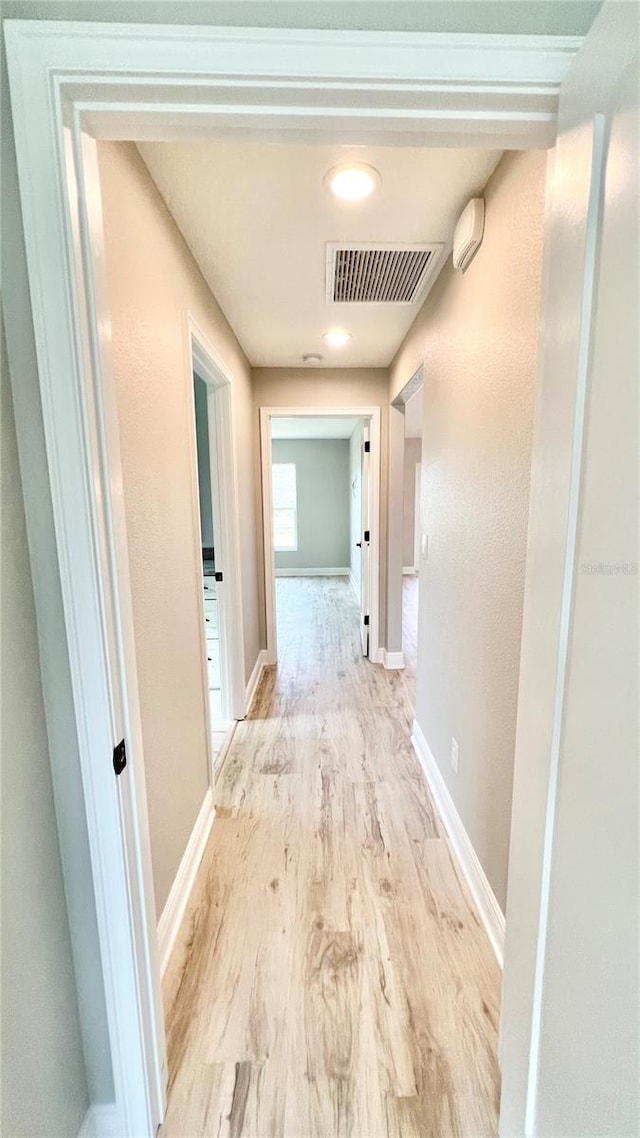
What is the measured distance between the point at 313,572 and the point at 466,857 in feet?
20.4

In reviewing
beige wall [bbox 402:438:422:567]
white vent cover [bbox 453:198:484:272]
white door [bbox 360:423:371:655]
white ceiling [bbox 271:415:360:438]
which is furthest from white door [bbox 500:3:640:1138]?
beige wall [bbox 402:438:422:567]

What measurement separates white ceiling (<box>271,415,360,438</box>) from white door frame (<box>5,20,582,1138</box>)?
16.7ft

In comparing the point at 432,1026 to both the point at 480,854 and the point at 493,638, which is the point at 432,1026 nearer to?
the point at 480,854

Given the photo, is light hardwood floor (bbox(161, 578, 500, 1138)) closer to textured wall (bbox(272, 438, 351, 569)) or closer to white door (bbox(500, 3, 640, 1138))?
white door (bbox(500, 3, 640, 1138))

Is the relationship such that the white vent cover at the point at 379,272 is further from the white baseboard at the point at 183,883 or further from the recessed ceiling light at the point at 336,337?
the white baseboard at the point at 183,883

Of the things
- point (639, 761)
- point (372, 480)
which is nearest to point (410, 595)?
point (372, 480)

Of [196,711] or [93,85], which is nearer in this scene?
[93,85]

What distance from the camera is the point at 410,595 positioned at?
21.1 feet

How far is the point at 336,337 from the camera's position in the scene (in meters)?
2.79

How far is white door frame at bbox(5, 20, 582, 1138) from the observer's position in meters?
0.67

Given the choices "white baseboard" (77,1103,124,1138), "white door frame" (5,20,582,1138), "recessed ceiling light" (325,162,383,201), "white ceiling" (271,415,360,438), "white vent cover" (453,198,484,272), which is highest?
"white ceiling" (271,415,360,438)

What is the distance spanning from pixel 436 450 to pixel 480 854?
1615 mm

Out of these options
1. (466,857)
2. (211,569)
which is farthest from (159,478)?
(211,569)

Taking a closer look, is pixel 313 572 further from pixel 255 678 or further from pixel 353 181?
pixel 353 181
